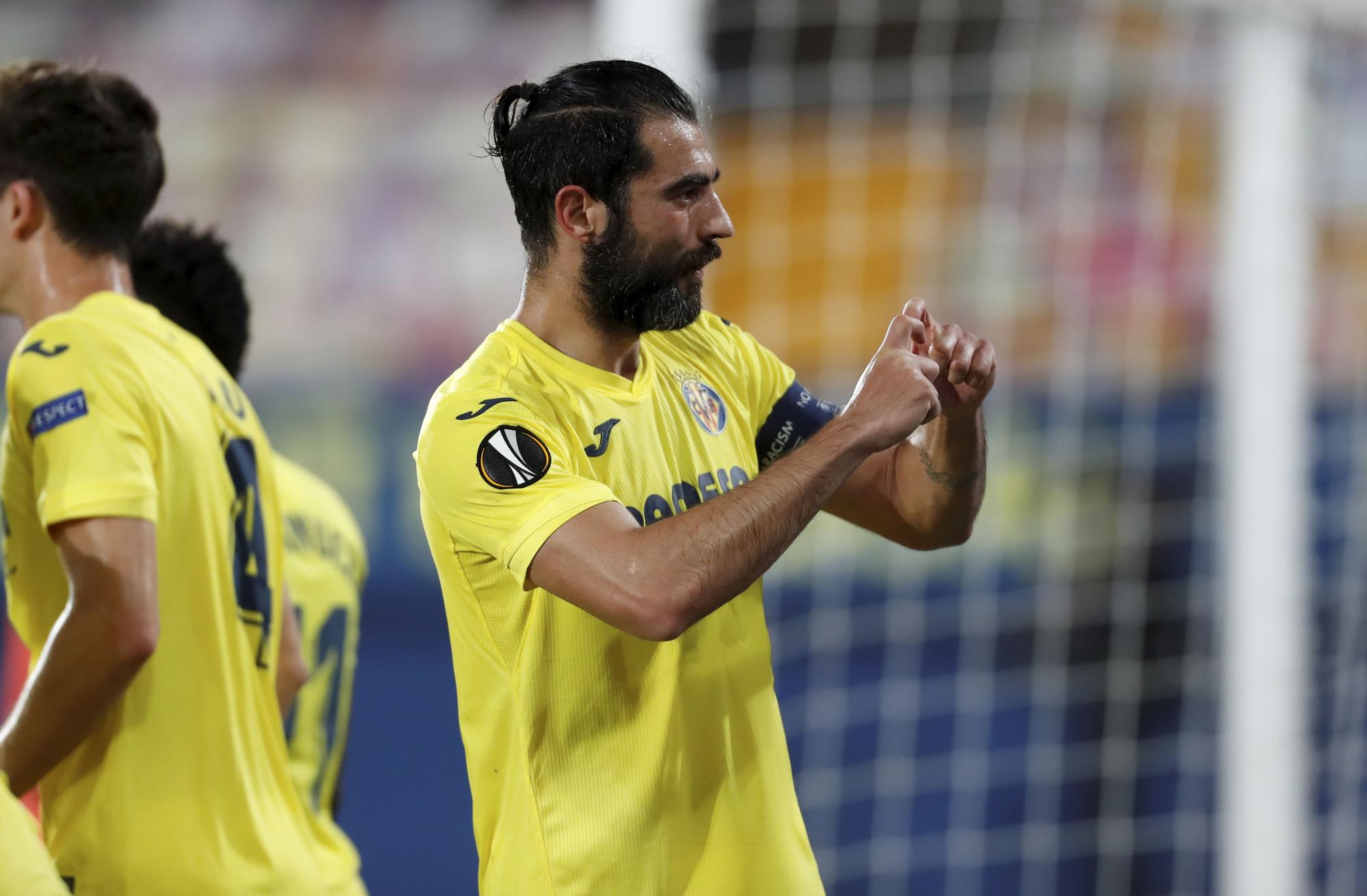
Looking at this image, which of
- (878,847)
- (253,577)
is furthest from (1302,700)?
(253,577)

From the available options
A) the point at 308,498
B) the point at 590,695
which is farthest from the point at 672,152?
the point at 308,498

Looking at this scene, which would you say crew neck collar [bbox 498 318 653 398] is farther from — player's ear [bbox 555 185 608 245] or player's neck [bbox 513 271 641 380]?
player's ear [bbox 555 185 608 245]

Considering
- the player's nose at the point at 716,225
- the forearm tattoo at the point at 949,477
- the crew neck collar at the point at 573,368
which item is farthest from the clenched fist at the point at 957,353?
the crew neck collar at the point at 573,368

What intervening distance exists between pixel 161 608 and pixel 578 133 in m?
1.01

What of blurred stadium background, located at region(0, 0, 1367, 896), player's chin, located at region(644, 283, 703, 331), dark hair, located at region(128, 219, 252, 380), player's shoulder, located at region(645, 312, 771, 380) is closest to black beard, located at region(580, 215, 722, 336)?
player's chin, located at region(644, 283, 703, 331)

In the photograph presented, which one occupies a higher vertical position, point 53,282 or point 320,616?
point 53,282

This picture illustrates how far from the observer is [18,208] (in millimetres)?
A: 2570

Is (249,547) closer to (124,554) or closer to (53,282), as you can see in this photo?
(124,554)

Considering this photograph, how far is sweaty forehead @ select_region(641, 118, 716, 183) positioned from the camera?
85.5 inches

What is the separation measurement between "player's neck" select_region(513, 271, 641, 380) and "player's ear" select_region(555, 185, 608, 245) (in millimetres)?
68

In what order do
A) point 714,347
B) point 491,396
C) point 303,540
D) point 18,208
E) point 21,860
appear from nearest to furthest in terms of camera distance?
point 21,860 < point 491,396 < point 714,347 < point 18,208 < point 303,540

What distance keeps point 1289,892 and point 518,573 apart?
10.8 ft

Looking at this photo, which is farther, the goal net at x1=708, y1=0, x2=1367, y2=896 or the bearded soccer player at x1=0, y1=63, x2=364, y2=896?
the goal net at x1=708, y1=0, x2=1367, y2=896

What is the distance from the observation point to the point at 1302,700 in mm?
4508
